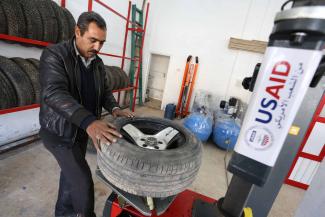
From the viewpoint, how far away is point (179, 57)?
5250 millimetres

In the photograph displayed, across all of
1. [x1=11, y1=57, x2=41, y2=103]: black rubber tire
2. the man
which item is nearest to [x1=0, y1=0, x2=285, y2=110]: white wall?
[x1=11, y1=57, x2=41, y2=103]: black rubber tire

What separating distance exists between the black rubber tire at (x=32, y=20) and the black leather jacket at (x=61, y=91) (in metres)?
1.18

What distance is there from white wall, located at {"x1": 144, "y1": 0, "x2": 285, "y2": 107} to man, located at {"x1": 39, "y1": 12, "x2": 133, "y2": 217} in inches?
164

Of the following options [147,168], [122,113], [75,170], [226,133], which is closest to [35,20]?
[122,113]

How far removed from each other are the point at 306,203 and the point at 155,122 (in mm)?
980

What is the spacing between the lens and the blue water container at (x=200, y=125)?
129 inches

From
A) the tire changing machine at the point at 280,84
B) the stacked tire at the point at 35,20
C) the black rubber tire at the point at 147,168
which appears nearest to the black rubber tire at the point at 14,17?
the stacked tire at the point at 35,20

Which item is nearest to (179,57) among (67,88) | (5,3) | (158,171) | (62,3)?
(62,3)

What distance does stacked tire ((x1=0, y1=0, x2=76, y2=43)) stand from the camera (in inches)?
66.6

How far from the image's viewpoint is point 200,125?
3301 millimetres

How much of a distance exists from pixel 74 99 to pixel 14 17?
149 cm

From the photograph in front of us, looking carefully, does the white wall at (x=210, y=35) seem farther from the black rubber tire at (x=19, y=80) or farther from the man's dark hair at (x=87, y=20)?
the man's dark hair at (x=87, y=20)

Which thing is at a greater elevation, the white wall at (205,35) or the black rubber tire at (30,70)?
the white wall at (205,35)

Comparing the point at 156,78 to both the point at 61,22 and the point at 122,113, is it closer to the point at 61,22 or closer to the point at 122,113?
the point at 61,22
